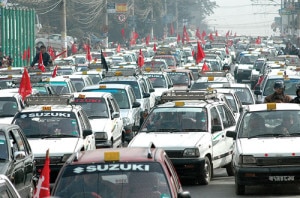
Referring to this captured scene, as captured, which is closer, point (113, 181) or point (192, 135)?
point (113, 181)

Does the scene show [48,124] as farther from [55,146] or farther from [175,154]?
[175,154]

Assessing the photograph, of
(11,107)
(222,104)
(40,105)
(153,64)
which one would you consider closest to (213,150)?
(222,104)

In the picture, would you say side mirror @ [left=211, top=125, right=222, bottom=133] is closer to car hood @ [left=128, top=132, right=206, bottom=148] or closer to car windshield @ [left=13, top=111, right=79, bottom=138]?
car hood @ [left=128, top=132, right=206, bottom=148]

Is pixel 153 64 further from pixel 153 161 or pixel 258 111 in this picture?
pixel 153 161

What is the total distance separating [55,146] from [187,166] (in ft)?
6.86

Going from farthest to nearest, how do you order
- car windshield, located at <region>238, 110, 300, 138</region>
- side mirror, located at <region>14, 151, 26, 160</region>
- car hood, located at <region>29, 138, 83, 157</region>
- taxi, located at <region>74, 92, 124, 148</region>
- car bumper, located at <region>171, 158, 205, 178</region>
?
1. taxi, located at <region>74, 92, 124, 148</region>
2. car bumper, located at <region>171, 158, 205, 178</region>
3. car hood, located at <region>29, 138, 83, 157</region>
4. car windshield, located at <region>238, 110, 300, 138</region>
5. side mirror, located at <region>14, 151, 26, 160</region>

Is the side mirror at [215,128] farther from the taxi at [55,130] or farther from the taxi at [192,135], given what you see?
the taxi at [55,130]

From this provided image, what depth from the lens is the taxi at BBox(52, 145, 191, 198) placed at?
425 inches

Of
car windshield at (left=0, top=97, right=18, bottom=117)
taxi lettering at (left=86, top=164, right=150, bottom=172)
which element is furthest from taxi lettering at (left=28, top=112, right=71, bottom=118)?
taxi lettering at (left=86, top=164, right=150, bottom=172)

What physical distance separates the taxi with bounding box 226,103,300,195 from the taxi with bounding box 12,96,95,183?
2587 mm

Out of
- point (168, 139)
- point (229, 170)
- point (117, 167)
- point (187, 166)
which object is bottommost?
point (229, 170)

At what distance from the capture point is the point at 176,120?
63.7 ft

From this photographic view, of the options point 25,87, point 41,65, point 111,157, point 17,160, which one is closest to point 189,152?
point 17,160

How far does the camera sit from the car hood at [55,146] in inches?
710
